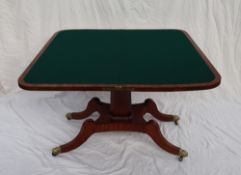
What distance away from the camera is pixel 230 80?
6.42 ft

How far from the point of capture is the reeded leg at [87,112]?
65.4 inches

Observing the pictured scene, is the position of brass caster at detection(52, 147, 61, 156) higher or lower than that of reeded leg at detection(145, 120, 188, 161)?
lower

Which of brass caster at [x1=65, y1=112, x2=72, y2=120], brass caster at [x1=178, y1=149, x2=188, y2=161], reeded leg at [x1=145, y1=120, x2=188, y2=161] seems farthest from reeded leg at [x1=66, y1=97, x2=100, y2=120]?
brass caster at [x1=178, y1=149, x2=188, y2=161]

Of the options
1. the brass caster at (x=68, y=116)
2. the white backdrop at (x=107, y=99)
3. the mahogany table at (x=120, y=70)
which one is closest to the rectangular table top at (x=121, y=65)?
the mahogany table at (x=120, y=70)

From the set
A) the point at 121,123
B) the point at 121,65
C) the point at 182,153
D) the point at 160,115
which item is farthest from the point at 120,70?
the point at 160,115

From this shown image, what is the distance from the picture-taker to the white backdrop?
1403 mm

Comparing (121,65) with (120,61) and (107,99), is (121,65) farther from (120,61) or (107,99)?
(107,99)

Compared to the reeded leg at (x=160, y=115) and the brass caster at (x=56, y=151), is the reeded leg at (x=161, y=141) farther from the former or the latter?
the brass caster at (x=56, y=151)

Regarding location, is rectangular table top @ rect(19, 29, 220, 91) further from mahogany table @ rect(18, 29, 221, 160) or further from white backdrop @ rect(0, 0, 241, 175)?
white backdrop @ rect(0, 0, 241, 175)

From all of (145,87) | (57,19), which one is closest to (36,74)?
(145,87)

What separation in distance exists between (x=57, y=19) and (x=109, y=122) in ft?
2.74

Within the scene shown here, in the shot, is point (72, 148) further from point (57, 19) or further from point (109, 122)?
point (57, 19)

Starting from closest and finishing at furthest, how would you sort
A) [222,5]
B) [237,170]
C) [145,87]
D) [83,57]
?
[145,87], [83,57], [237,170], [222,5]

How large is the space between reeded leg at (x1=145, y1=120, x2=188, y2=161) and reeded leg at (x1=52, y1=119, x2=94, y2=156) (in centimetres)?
31
